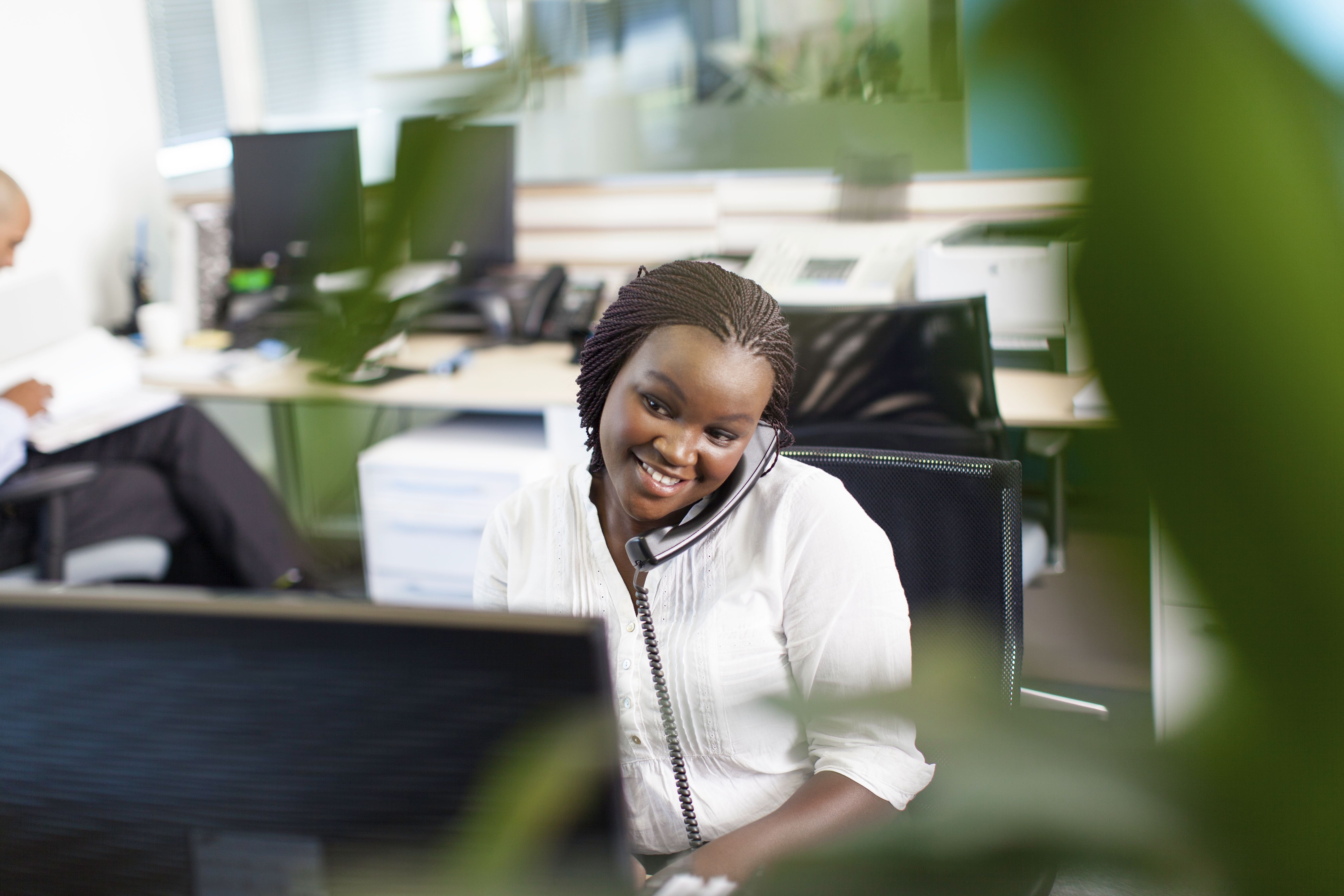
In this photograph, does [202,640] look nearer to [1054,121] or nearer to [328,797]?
[328,797]

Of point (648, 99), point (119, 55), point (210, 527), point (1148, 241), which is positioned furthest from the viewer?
point (210, 527)

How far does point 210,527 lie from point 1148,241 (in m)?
2.45

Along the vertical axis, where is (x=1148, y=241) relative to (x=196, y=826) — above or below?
above

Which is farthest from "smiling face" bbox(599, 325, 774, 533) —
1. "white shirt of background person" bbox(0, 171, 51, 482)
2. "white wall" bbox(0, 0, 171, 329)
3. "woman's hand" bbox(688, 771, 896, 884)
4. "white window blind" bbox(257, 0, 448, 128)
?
"white shirt of background person" bbox(0, 171, 51, 482)

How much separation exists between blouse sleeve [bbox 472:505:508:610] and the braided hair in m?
0.14

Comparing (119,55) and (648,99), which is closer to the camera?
(648,99)

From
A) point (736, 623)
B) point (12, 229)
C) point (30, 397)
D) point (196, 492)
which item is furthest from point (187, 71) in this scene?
point (736, 623)

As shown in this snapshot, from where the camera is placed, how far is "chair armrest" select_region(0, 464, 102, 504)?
1.89 meters

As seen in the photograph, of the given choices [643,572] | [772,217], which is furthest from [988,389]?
[772,217]

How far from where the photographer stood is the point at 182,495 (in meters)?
2.33

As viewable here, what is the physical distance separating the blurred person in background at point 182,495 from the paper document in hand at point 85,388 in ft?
0.13

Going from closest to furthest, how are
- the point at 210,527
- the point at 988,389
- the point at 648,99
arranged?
the point at 648,99 < the point at 988,389 < the point at 210,527

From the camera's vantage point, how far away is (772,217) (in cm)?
267

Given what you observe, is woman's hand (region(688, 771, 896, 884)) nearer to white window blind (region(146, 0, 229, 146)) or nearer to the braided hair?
the braided hair
